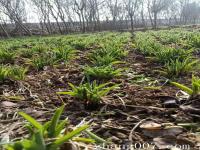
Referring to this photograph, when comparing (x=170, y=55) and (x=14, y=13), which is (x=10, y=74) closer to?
(x=170, y=55)

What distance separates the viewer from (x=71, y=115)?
162 centimetres

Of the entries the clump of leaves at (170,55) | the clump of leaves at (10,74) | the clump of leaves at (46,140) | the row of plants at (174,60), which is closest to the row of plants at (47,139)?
the clump of leaves at (46,140)

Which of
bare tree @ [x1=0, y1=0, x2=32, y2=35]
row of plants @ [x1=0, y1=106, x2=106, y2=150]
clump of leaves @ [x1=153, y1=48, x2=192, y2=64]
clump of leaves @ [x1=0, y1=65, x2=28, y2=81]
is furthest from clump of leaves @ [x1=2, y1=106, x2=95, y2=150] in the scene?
bare tree @ [x1=0, y1=0, x2=32, y2=35]

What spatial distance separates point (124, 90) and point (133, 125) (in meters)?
0.74

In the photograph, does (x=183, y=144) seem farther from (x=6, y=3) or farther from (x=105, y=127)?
(x=6, y=3)

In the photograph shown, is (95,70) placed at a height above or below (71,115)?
above

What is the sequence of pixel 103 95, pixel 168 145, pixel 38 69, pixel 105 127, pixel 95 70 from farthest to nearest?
pixel 38 69 → pixel 95 70 → pixel 103 95 → pixel 105 127 → pixel 168 145

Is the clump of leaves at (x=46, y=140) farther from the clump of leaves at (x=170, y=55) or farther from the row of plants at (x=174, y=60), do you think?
the clump of leaves at (x=170, y=55)

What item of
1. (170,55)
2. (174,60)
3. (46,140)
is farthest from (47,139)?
(170,55)

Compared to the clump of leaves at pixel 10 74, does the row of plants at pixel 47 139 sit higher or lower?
lower

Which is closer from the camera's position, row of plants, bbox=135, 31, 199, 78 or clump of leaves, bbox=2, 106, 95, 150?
clump of leaves, bbox=2, 106, 95, 150

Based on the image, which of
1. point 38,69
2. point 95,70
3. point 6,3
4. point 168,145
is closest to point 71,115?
point 168,145

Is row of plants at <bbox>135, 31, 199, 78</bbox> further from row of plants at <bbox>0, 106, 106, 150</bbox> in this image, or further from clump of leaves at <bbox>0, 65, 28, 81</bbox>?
row of plants at <bbox>0, 106, 106, 150</bbox>

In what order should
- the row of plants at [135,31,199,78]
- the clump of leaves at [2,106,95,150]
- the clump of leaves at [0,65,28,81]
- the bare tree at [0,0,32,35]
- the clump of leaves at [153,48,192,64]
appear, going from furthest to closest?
the bare tree at [0,0,32,35] < the clump of leaves at [153,48,192,64] < the row of plants at [135,31,199,78] < the clump of leaves at [0,65,28,81] < the clump of leaves at [2,106,95,150]
